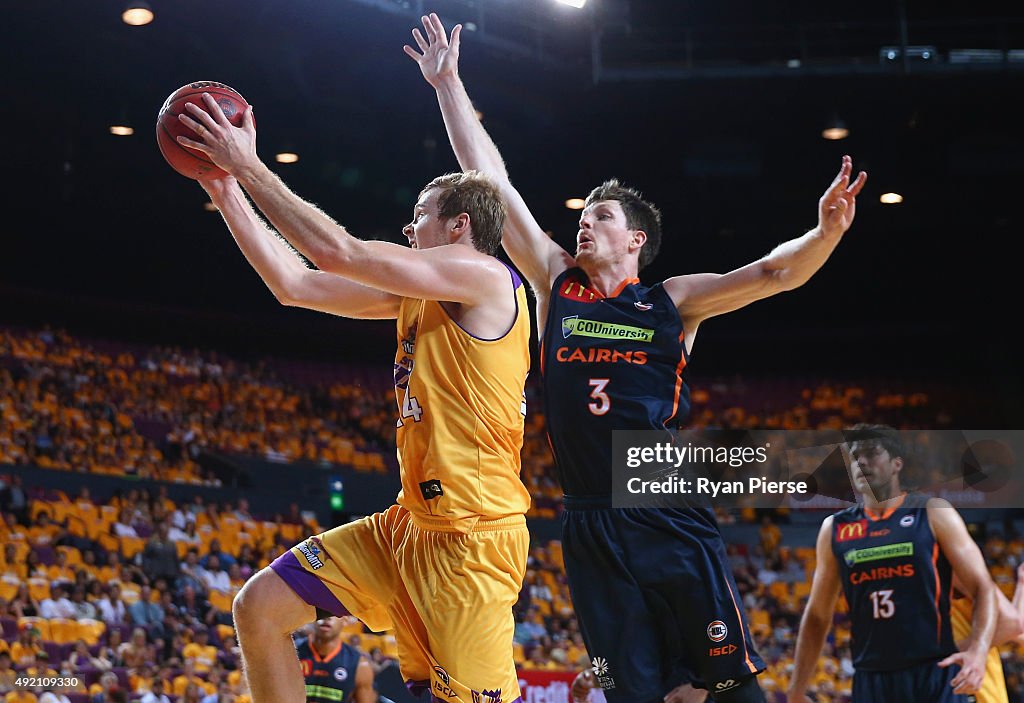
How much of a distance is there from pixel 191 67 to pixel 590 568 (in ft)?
38.5

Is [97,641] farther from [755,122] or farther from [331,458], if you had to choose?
[755,122]

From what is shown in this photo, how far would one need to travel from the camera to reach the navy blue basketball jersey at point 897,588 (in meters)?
5.12

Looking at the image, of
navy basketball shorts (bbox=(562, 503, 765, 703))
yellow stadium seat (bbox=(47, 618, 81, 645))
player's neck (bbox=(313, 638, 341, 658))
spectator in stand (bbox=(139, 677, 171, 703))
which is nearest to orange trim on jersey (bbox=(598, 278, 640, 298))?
navy basketball shorts (bbox=(562, 503, 765, 703))

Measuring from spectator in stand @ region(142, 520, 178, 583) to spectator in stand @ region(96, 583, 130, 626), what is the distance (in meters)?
0.82

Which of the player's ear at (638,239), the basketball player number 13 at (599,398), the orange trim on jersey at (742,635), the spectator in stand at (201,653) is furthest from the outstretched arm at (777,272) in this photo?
the spectator in stand at (201,653)

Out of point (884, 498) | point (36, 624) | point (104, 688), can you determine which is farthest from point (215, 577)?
point (884, 498)

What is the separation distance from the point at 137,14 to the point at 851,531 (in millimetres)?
10282

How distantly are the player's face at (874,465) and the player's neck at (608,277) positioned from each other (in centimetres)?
183

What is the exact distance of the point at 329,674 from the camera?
7.02m

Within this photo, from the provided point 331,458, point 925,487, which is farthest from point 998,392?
point 331,458

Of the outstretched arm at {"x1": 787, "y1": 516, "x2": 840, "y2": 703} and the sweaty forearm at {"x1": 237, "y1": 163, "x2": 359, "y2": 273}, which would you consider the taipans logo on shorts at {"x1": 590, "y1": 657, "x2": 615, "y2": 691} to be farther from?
the outstretched arm at {"x1": 787, "y1": 516, "x2": 840, "y2": 703}

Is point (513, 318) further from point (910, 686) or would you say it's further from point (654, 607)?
point (910, 686)

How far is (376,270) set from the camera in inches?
136

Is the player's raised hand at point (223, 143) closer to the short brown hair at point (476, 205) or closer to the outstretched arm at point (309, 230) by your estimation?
the outstretched arm at point (309, 230)
